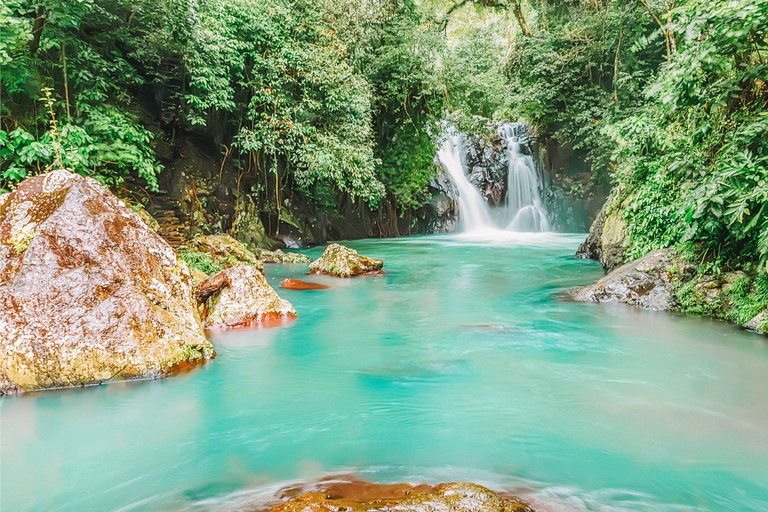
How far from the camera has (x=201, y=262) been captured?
8.76 meters

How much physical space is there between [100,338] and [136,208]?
218 inches

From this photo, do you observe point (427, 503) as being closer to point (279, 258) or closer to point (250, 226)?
point (279, 258)

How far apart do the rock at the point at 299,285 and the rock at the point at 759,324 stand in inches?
238

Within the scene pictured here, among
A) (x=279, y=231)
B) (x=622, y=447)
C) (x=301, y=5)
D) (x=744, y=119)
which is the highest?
(x=301, y=5)

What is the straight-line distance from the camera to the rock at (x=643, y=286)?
6614 millimetres

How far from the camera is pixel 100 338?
3.88m

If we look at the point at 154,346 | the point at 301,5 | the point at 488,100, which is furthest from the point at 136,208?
the point at 488,100

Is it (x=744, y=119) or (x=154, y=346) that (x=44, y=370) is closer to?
(x=154, y=346)

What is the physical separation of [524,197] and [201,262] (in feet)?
54.5

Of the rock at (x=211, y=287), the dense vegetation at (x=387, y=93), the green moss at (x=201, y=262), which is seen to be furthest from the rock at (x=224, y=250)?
the rock at (x=211, y=287)

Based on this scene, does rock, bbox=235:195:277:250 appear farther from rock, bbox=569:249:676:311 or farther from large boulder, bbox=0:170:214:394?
rock, bbox=569:249:676:311

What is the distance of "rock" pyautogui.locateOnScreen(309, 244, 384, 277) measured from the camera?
9.88 m

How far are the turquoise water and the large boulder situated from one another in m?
0.22

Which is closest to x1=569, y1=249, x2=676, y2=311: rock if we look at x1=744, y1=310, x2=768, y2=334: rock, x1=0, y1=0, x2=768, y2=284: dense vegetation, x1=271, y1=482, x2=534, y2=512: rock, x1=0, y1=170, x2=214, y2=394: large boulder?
x1=0, y1=0, x2=768, y2=284: dense vegetation
